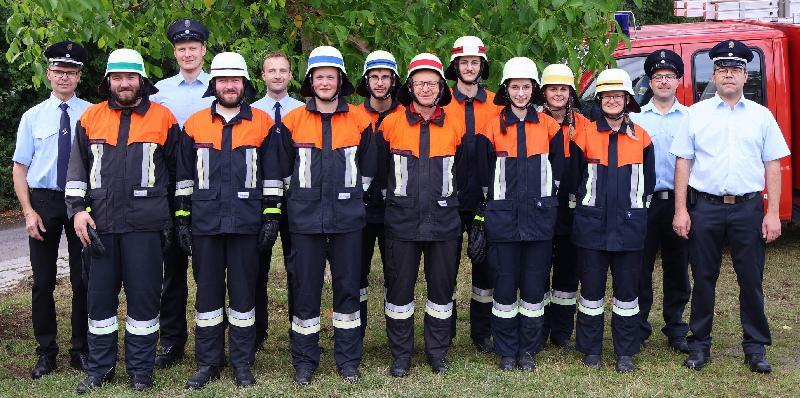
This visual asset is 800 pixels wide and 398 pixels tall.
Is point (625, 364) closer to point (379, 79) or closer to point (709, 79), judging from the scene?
point (379, 79)

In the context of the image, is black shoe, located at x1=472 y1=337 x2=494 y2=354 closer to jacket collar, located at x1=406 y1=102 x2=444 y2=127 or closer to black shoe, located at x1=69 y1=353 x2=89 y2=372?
jacket collar, located at x1=406 y1=102 x2=444 y2=127

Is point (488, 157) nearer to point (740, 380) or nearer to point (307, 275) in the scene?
point (307, 275)

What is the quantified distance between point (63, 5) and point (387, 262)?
250cm

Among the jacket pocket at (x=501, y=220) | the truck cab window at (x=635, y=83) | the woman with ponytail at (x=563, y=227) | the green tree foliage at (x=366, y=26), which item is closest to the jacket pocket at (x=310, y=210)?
the jacket pocket at (x=501, y=220)

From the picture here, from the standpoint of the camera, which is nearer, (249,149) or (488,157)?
(249,149)

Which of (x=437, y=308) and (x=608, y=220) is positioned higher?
(x=608, y=220)

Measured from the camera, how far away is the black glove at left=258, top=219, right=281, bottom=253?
532 centimetres

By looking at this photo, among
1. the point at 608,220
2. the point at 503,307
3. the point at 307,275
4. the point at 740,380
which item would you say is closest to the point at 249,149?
the point at 307,275

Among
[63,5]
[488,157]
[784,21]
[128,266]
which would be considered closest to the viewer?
[63,5]

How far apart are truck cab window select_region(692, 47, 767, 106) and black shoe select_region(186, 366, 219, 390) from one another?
5632 mm

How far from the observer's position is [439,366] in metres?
5.68

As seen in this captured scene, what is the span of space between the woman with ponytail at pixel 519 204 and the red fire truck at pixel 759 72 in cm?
308

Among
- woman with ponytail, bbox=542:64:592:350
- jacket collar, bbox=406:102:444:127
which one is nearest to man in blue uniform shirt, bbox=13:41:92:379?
jacket collar, bbox=406:102:444:127

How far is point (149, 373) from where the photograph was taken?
212 inches
